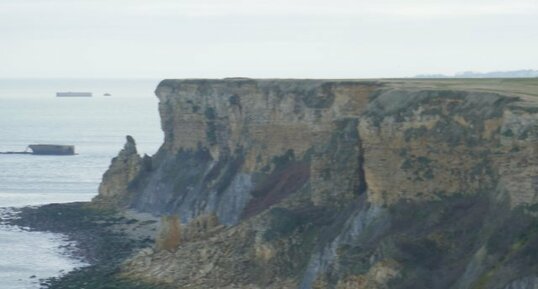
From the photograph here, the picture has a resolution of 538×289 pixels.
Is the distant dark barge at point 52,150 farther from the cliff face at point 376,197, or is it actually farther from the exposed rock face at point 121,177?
the cliff face at point 376,197

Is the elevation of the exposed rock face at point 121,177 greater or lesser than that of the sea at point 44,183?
greater

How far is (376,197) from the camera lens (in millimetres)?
52469

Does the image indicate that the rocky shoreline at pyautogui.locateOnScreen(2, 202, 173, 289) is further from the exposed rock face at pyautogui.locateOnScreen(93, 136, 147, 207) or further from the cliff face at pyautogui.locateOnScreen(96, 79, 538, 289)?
the cliff face at pyautogui.locateOnScreen(96, 79, 538, 289)

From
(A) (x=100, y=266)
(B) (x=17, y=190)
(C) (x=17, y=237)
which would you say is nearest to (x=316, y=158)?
(A) (x=100, y=266)

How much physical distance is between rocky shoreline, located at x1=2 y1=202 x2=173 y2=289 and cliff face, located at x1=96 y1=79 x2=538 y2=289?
1.71 m

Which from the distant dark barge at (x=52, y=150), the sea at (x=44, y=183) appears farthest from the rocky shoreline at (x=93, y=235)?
the distant dark barge at (x=52, y=150)

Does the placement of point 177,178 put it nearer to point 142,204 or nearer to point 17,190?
point 142,204

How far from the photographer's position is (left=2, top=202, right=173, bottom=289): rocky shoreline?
59.9 meters

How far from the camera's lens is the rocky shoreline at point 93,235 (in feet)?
196

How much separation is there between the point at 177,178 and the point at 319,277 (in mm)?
36131

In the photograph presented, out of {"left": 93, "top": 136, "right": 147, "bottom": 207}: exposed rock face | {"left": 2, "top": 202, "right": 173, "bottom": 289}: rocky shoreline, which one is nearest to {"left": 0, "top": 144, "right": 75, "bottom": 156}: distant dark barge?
{"left": 93, "top": 136, "right": 147, "bottom": 207}: exposed rock face

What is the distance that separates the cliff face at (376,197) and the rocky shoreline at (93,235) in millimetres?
1705

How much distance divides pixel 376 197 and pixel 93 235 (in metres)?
27.3

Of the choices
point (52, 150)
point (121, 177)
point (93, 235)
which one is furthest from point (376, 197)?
point (52, 150)
